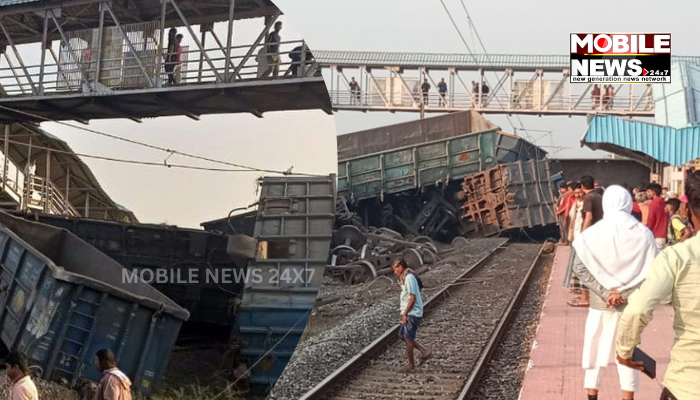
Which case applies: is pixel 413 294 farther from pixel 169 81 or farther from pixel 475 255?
pixel 475 255

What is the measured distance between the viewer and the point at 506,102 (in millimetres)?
13297

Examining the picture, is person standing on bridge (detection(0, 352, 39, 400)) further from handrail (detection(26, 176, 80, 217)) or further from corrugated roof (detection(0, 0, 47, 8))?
corrugated roof (detection(0, 0, 47, 8))

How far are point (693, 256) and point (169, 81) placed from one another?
6.68 feet

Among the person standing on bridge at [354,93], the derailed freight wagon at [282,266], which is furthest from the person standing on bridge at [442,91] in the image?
the derailed freight wagon at [282,266]

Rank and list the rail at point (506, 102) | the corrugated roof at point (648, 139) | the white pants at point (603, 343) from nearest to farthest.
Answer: the rail at point (506, 102) → the white pants at point (603, 343) → the corrugated roof at point (648, 139)

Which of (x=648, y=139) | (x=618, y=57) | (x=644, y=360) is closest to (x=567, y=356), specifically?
(x=644, y=360)

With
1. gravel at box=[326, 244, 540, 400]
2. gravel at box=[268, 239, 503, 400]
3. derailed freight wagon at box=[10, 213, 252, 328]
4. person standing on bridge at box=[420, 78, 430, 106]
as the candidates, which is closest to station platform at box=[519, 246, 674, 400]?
gravel at box=[326, 244, 540, 400]

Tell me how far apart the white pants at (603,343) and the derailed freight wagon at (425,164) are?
2087 millimetres

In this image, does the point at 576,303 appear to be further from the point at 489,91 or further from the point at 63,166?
the point at 63,166

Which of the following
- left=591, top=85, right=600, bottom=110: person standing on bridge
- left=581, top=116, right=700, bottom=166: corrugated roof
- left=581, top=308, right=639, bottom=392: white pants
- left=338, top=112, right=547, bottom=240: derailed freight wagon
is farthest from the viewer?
left=581, top=116, right=700, bottom=166: corrugated roof

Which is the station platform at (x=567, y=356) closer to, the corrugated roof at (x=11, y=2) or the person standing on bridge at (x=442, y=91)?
the person standing on bridge at (x=442, y=91)

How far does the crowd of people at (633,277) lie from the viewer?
3.17 m

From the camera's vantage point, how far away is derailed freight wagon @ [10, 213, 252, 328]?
1961mm

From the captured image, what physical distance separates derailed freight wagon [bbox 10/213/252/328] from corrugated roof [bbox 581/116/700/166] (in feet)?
50.4
